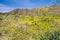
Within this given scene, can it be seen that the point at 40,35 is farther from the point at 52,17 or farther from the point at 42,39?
the point at 52,17

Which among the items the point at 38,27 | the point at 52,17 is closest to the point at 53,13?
the point at 52,17

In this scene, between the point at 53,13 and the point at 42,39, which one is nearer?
the point at 42,39

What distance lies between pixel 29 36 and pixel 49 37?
1.41m

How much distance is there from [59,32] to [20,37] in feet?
7.20

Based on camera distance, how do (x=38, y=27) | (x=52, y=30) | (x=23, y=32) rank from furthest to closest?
(x=23, y=32), (x=38, y=27), (x=52, y=30)

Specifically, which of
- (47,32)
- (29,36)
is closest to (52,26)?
(47,32)

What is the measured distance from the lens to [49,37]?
10672 mm

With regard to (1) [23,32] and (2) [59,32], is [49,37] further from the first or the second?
(1) [23,32]

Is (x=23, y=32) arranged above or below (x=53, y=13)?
below

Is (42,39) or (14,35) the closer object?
(42,39)

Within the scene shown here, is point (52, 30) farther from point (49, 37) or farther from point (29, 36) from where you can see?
point (29, 36)

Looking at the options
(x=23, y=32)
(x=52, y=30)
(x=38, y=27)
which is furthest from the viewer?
(x=23, y=32)

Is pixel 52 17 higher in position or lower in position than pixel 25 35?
higher

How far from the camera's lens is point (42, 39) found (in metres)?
10.6
